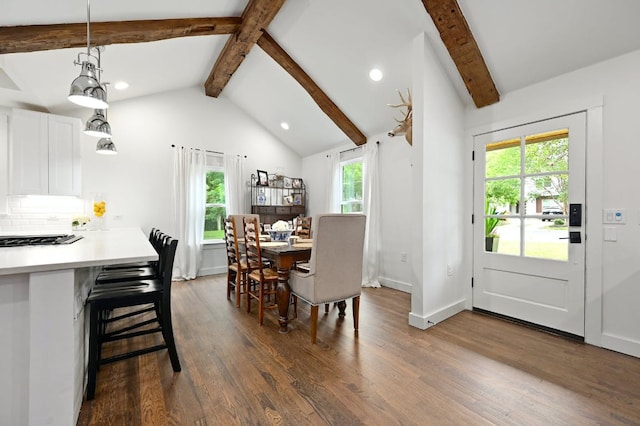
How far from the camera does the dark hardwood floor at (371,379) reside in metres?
1.59

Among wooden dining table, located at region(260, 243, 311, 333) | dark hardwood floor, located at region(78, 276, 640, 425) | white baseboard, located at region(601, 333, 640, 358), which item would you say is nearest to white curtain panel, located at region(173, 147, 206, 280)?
dark hardwood floor, located at region(78, 276, 640, 425)

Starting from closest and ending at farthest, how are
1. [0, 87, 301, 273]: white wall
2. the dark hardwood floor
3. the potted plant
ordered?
Result: the dark hardwood floor < the potted plant < [0, 87, 301, 273]: white wall

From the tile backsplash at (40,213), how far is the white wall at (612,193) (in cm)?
593

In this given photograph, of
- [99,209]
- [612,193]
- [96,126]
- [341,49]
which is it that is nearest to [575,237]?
[612,193]

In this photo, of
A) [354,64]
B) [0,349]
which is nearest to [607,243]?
[354,64]

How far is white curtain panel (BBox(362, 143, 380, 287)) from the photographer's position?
14.4 ft

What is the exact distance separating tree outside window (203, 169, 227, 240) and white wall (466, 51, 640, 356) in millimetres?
4934

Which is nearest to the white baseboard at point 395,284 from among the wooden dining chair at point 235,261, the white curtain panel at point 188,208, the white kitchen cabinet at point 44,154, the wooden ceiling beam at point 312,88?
the wooden dining chair at point 235,261

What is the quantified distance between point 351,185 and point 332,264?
2800 mm

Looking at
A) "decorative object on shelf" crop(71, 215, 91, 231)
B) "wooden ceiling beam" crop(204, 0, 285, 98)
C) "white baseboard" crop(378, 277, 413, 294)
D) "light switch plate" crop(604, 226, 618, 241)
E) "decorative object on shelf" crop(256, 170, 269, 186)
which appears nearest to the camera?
"light switch plate" crop(604, 226, 618, 241)

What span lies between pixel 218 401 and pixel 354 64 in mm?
3590

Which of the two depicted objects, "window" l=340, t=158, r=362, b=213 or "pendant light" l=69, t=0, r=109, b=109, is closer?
"pendant light" l=69, t=0, r=109, b=109

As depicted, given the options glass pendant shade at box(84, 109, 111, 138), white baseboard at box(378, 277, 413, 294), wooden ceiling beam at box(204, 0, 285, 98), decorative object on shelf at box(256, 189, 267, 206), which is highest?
wooden ceiling beam at box(204, 0, 285, 98)

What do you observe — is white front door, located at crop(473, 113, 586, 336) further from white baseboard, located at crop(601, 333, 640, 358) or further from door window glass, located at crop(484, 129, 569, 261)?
white baseboard, located at crop(601, 333, 640, 358)
